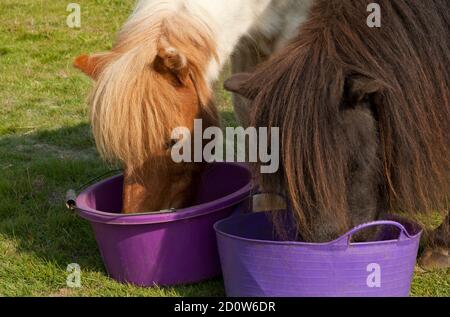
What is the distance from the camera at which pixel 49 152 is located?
560 cm

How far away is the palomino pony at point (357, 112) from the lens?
8.50 ft

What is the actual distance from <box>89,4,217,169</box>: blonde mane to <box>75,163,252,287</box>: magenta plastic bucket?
0.27 m

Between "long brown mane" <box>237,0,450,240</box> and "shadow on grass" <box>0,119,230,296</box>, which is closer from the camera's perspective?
"long brown mane" <box>237,0,450,240</box>

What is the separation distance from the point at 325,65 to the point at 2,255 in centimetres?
215

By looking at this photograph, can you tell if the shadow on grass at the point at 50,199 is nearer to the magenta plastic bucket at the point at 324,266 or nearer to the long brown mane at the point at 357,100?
the magenta plastic bucket at the point at 324,266

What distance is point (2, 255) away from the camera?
384cm

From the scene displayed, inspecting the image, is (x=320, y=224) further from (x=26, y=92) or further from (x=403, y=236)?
(x=26, y=92)

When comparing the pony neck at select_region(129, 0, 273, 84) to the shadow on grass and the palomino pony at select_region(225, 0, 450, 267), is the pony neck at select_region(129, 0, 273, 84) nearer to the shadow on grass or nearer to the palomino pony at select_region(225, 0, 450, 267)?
the palomino pony at select_region(225, 0, 450, 267)

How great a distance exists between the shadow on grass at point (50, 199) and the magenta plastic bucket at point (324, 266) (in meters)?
0.54

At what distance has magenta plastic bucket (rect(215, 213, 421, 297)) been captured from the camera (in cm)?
265

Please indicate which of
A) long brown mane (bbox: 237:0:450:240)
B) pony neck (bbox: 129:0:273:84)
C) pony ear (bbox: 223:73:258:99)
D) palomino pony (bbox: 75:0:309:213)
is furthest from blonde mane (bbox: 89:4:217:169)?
long brown mane (bbox: 237:0:450:240)

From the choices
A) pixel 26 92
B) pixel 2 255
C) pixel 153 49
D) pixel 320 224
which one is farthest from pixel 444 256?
pixel 26 92

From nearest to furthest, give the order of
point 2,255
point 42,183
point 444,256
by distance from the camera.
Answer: point 444,256 < point 2,255 < point 42,183

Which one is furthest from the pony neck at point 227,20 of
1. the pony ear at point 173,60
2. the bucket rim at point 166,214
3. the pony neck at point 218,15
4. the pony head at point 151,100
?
the bucket rim at point 166,214
